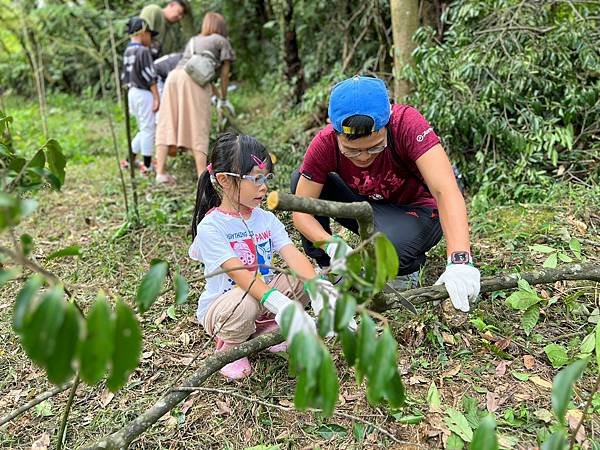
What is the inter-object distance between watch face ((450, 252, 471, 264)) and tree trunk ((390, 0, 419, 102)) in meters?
2.36

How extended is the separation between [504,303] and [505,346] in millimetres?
341

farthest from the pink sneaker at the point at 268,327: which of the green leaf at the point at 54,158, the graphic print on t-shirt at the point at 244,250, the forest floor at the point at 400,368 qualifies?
the green leaf at the point at 54,158

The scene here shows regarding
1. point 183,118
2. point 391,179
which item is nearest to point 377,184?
point 391,179

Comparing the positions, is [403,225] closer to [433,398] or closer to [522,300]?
[522,300]

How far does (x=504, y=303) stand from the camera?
257 centimetres

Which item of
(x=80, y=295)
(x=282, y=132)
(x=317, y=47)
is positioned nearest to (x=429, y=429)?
(x=80, y=295)

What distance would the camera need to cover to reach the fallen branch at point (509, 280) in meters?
2.14

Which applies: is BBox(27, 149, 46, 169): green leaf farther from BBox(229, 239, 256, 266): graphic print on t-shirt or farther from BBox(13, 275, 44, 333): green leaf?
BBox(229, 239, 256, 266): graphic print on t-shirt

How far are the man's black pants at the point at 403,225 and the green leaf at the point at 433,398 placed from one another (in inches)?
30.5

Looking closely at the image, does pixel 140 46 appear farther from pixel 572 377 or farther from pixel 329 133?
pixel 572 377

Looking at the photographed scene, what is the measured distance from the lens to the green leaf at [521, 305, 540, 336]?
231 cm

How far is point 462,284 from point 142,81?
4.10m

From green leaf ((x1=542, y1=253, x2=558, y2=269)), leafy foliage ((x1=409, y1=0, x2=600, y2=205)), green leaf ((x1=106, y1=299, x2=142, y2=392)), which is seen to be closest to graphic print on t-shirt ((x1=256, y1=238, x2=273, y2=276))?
green leaf ((x1=542, y1=253, x2=558, y2=269))

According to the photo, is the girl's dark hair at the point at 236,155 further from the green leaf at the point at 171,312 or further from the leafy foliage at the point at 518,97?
the leafy foliage at the point at 518,97
